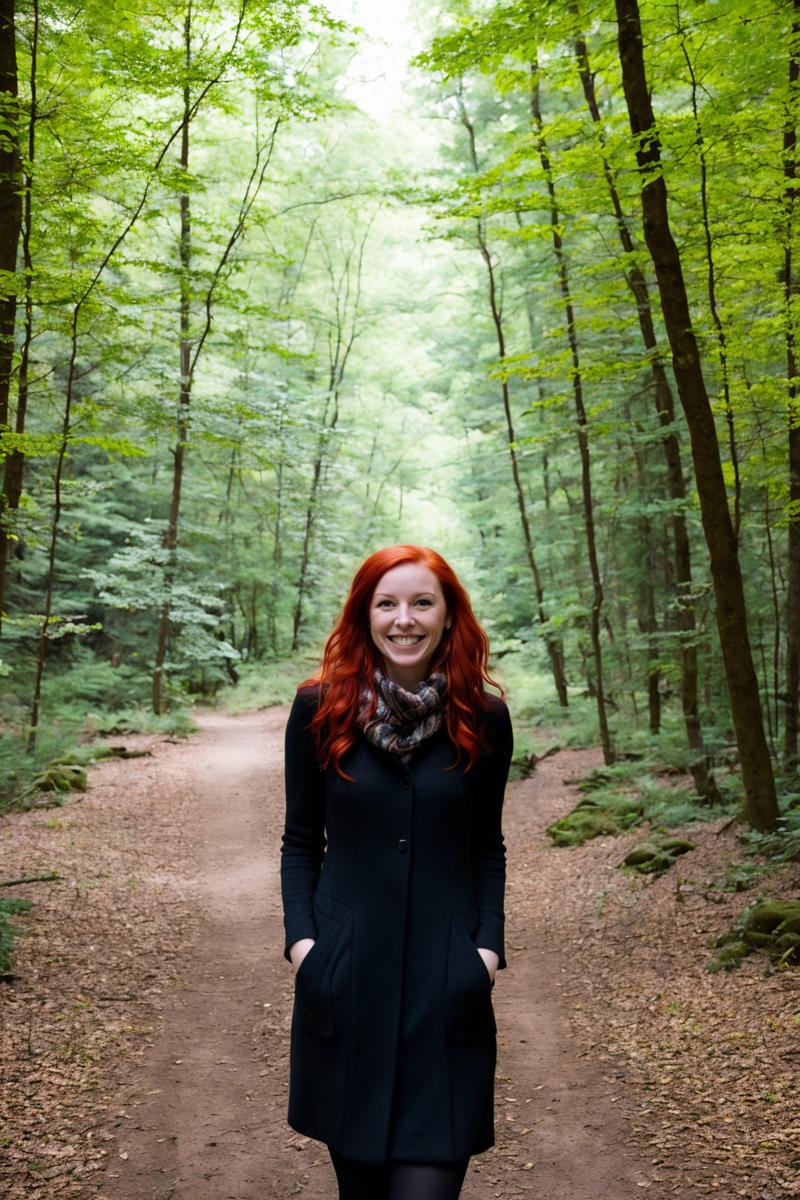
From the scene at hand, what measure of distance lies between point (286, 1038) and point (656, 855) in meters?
4.24

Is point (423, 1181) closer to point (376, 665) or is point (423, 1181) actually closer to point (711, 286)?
point (376, 665)

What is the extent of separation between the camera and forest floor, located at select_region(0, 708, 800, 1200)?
3.97 metres

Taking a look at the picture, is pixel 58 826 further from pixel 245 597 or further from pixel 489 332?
pixel 245 597

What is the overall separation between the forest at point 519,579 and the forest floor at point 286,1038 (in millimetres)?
32

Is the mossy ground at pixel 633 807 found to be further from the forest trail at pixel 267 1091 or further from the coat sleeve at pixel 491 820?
the coat sleeve at pixel 491 820

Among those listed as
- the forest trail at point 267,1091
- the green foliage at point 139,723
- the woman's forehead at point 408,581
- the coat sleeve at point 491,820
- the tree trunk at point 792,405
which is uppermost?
the tree trunk at point 792,405

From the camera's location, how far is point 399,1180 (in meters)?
2.11

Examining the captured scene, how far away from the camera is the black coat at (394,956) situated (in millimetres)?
2150

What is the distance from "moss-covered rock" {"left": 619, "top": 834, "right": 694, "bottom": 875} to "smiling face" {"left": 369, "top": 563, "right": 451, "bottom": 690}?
6.52m

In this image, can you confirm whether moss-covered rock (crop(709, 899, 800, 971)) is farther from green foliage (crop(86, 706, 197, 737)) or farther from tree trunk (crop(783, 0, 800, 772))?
green foliage (crop(86, 706, 197, 737))

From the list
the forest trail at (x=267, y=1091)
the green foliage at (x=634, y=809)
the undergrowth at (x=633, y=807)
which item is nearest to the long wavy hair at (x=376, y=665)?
the forest trail at (x=267, y=1091)

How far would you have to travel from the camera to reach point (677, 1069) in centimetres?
480

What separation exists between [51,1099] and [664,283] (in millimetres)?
6967

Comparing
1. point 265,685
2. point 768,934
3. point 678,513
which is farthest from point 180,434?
point 768,934
